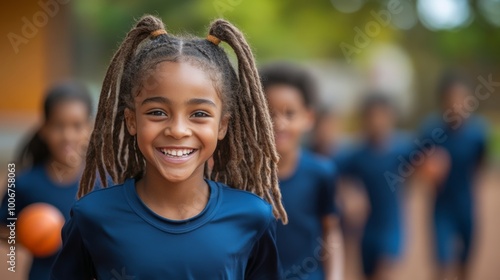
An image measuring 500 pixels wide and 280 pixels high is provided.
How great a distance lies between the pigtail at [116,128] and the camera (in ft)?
9.51

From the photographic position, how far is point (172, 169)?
268 centimetres

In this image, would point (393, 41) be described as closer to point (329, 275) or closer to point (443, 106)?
point (443, 106)

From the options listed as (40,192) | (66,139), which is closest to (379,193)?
(66,139)

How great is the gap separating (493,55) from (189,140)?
20756 mm

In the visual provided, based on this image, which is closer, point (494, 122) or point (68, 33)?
point (68, 33)

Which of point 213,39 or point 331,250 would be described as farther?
point 331,250

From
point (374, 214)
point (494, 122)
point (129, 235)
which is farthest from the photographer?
point (494, 122)

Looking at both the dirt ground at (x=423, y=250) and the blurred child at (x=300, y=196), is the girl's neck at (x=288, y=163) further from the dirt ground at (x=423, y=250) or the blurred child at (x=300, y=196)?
the dirt ground at (x=423, y=250)

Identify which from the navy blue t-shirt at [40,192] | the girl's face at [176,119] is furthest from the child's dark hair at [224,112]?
the navy blue t-shirt at [40,192]

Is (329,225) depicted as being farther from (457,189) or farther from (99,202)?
(457,189)

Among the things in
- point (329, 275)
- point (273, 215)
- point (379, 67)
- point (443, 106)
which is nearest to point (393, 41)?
point (379, 67)

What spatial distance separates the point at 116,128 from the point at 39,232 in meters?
1.66

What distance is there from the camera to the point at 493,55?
73.4ft

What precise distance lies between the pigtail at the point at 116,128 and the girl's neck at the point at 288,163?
1842mm
